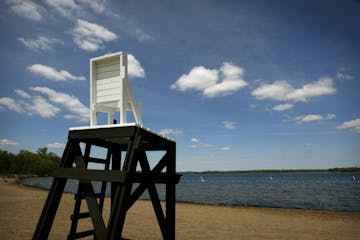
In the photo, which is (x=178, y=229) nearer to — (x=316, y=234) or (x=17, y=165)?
(x=316, y=234)

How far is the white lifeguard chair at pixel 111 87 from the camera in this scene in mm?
4387

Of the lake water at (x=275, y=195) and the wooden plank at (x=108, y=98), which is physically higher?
the wooden plank at (x=108, y=98)

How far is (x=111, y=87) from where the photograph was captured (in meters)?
4.54

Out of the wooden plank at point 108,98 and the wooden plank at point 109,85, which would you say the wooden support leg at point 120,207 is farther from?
the wooden plank at point 109,85

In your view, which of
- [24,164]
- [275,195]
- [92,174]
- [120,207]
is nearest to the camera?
[120,207]

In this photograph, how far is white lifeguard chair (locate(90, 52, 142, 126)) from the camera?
14.4 feet

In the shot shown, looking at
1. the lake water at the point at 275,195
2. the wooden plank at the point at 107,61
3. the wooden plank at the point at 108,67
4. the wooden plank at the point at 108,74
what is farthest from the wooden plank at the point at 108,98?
the lake water at the point at 275,195

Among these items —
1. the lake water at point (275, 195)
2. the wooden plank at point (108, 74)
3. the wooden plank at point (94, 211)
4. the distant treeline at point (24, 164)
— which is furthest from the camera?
the distant treeline at point (24, 164)

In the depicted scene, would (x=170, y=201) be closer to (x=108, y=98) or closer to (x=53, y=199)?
(x=53, y=199)

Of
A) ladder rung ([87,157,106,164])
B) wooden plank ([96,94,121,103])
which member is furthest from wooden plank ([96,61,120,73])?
ladder rung ([87,157,106,164])

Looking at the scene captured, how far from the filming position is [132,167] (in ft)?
12.2

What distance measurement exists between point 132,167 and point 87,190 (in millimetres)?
1144

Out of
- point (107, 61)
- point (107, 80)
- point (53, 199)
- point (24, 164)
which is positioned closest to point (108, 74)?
point (107, 80)

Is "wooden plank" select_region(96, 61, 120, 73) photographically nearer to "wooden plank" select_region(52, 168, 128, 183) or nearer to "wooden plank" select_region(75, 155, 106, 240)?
"wooden plank" select_region(75, 155, 106, 240)
